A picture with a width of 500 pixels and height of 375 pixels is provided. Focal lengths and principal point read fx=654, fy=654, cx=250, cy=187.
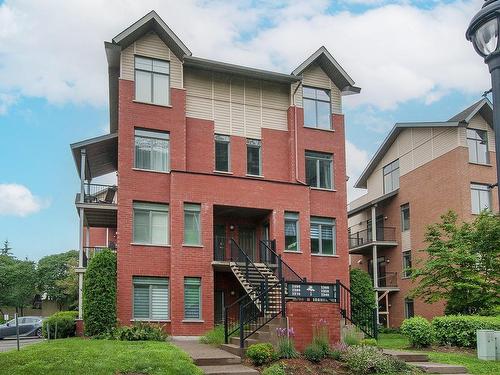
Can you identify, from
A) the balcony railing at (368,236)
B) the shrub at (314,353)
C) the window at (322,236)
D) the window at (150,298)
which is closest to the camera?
the shrub at (314,353)

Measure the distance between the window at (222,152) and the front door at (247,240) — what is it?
2.77m

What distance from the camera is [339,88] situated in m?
30.7

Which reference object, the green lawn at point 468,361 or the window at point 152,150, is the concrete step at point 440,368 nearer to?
the green lawn at point 468,361

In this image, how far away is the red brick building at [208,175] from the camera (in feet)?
82.5

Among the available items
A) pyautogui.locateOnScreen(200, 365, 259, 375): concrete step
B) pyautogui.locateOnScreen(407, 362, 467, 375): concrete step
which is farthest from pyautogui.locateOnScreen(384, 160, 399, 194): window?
pyautogui.locateOnScreen(200, 365, 259, 375): concrete step

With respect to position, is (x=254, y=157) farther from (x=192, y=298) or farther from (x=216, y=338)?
(x=216, y=338)

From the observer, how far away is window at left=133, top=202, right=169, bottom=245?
25.4m

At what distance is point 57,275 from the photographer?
212 feet

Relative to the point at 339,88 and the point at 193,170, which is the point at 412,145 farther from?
the point at 193,170

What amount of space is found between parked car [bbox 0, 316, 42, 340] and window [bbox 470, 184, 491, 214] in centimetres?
2455

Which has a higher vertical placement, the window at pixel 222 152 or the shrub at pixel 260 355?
the window at pixel 222 152

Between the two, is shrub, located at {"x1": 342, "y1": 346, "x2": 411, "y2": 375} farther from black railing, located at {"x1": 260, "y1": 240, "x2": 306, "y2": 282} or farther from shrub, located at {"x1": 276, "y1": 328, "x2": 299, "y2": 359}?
black railing, located at {"x1": 260, "y1": 240, "x2": 306, "y2": 282}

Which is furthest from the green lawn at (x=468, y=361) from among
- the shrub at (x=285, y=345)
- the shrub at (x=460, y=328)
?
the shrub at (x=285, y=345)

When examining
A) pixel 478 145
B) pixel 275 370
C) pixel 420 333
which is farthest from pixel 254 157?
pixel 275 370
